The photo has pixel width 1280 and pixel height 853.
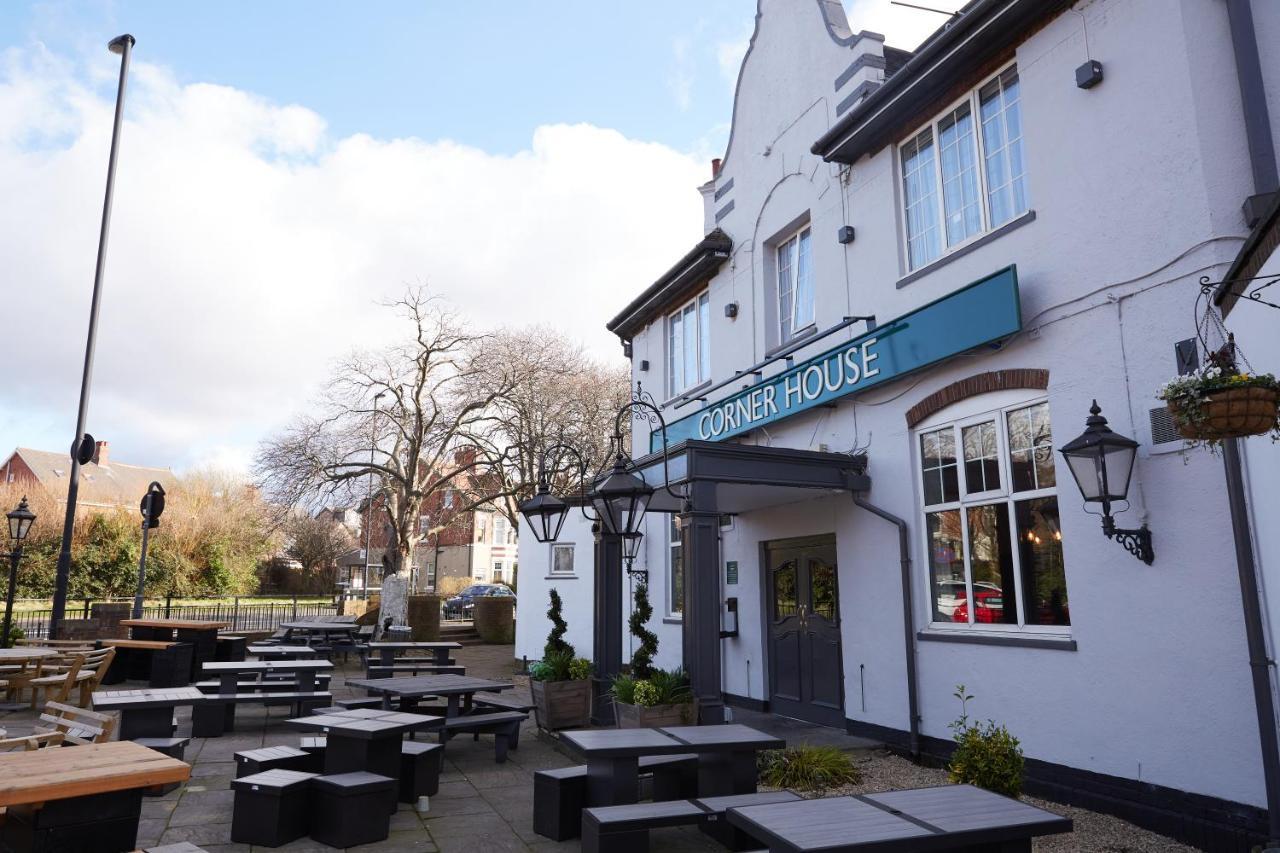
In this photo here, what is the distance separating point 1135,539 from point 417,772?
5.55m

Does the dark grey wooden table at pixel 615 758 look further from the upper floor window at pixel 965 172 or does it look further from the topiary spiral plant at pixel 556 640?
the upper floor window at pixel 965 172

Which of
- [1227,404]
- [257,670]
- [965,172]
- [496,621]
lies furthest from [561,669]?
[496,621]

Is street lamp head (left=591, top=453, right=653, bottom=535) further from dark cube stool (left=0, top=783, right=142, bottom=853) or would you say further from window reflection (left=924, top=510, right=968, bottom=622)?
dark cube stool (left=0, top=783, right=142, bottom=853)

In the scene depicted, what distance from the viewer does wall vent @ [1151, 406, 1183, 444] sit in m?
5.82

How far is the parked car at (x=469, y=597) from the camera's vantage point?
37.2 metres

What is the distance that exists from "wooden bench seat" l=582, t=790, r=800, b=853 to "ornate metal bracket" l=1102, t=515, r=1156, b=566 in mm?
2992

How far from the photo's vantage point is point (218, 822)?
19.0 feet

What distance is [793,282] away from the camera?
11125 mm

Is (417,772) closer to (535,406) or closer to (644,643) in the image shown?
(644,643)

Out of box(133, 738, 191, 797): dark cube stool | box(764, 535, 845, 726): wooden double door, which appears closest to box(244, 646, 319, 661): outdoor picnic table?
box(133, 738, 191, 797): dark cube stool

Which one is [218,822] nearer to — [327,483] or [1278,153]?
[1278,153]

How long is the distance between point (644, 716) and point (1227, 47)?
7.02m

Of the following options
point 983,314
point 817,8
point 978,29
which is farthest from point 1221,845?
point 817,8

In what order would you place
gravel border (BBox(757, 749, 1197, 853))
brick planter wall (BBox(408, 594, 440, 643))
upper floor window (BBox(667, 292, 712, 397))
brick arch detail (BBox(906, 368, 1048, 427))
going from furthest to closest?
1. brick planter wall (BBox(408, 594, 440, 643))
2. upper floor window (BBox(667, 292, 712, 397))
3. brick arch detail (BBox(906, 368, 1048, 427))
4. gravel border (BBox(757, 749, 1197, 853))
